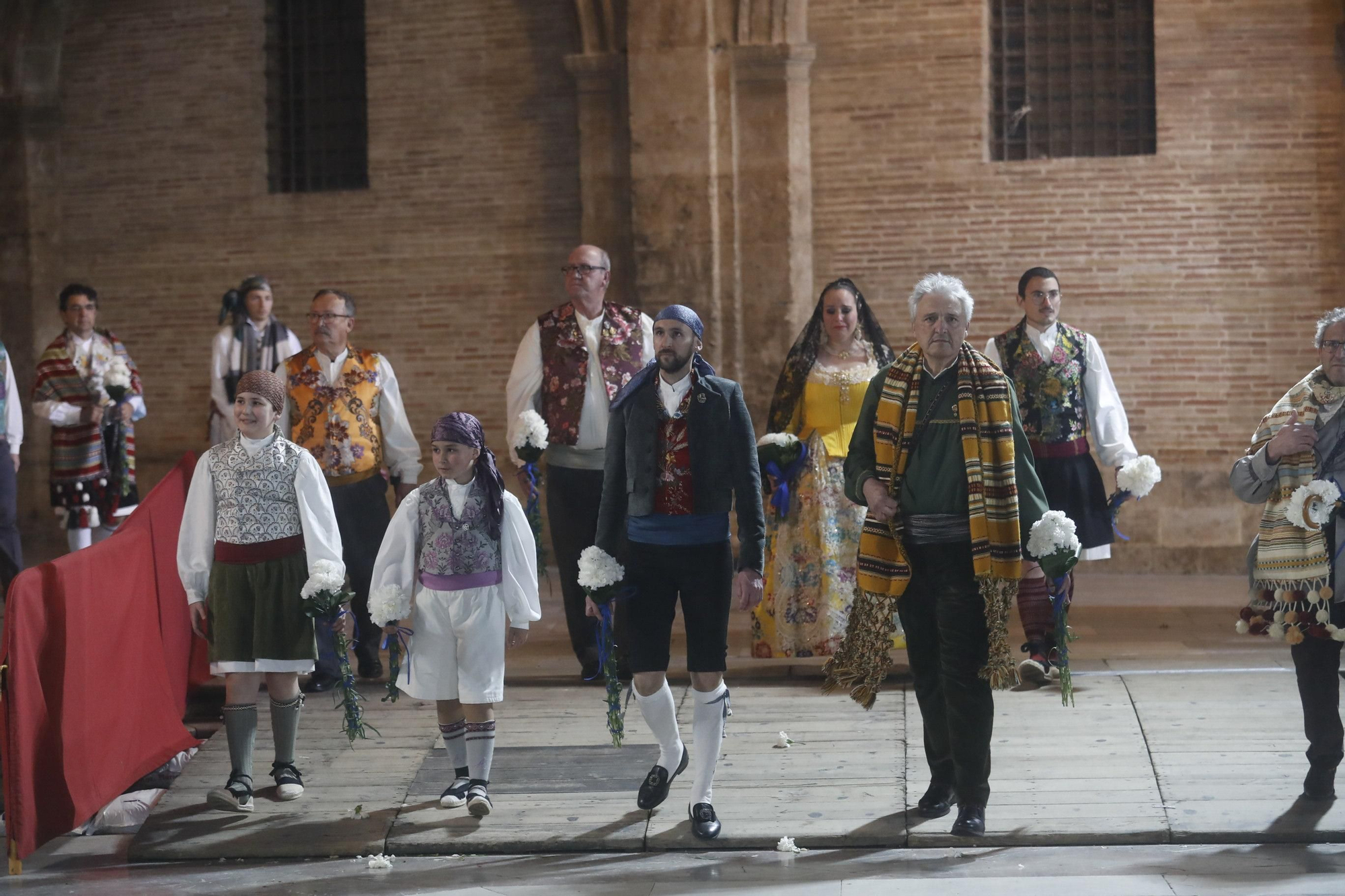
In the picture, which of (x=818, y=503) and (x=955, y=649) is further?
(x=818, y=503)

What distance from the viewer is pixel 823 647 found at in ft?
21.2

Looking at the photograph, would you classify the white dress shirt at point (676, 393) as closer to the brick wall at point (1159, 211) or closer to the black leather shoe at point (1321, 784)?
the black leather shoe at point (1321, 784)

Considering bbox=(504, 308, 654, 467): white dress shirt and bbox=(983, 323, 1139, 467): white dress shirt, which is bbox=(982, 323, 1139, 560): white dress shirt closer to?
bbox=(983, 323, 1139, 467): white dress shirt

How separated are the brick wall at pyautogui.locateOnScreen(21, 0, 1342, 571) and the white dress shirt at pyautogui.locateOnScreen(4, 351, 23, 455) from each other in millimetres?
3496

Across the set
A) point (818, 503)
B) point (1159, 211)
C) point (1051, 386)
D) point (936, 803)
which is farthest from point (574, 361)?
point (1159, 211)

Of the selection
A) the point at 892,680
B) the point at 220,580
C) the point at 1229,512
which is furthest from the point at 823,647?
the point at 1229,512

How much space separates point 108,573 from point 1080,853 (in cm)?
352

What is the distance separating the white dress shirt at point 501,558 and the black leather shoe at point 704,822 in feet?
2.76

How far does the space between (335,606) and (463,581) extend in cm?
46

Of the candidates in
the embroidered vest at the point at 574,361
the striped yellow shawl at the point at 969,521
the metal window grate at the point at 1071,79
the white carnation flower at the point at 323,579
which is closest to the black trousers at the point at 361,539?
the embroidered vest at the point at 574,361

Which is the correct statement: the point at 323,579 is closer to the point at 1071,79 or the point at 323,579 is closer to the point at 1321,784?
the point at 1321,784

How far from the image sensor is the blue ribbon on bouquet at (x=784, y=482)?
6273mm

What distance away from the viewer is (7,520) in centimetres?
757

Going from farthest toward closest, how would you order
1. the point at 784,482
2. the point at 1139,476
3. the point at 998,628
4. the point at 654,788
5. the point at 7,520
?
the point at 7,520
the point at 784,482
the point at 1139,476
the point at 654,788
the point at 998,628
